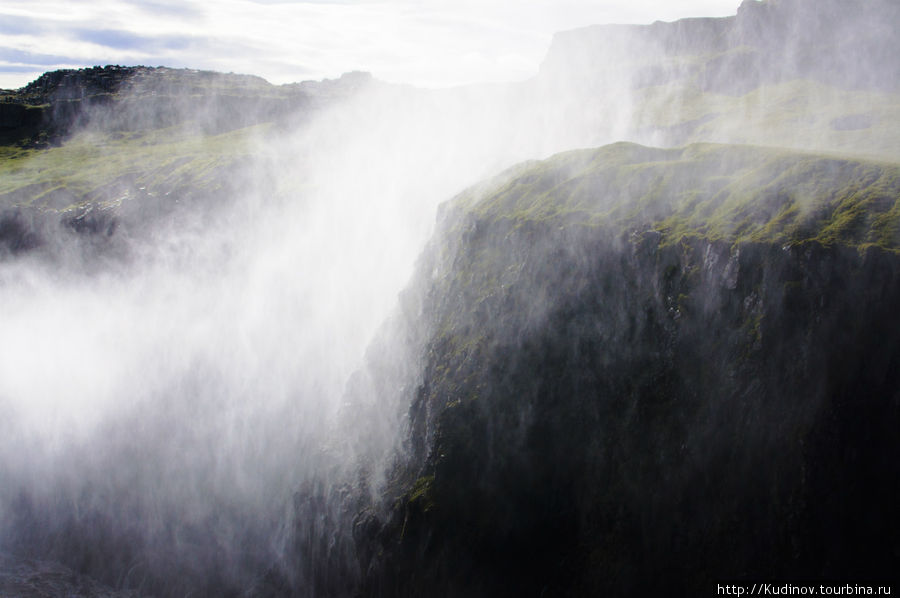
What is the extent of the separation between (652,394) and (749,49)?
103951 millimetres

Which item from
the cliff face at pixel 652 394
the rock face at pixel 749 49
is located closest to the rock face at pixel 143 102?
the rock face at pixel 749 49

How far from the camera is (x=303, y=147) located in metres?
122

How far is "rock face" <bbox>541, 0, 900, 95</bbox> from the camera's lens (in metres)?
91.6

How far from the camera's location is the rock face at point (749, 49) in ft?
300

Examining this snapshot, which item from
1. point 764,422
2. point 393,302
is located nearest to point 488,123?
point 393,302

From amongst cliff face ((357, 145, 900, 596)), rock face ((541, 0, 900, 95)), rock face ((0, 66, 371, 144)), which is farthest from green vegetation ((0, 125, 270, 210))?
rock face ((541, 0, 900, 95))

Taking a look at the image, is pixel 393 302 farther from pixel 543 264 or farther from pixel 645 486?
pixel 645 486

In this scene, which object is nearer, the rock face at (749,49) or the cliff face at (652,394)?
the cliff face at (652,394)

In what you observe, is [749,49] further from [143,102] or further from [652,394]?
[143,102]

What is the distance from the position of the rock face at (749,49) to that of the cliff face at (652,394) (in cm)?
7248

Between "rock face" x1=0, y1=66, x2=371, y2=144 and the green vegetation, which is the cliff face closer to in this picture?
the green vegetation

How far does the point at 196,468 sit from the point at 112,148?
12494 centimetres

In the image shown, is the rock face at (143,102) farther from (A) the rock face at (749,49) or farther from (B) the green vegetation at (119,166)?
(A) the rock face at (749,49)

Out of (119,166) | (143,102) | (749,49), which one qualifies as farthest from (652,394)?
(143,102)
